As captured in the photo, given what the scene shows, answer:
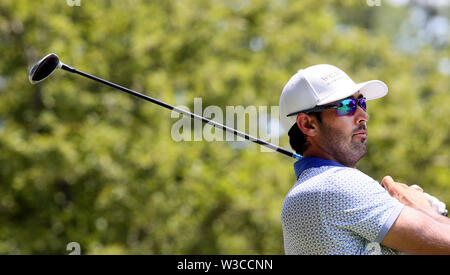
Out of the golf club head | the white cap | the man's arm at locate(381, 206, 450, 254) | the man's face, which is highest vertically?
the golf club head

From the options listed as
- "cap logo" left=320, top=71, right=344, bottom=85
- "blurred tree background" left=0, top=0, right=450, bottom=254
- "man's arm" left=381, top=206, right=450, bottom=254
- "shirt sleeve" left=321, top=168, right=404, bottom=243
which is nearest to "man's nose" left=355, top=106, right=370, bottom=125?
"cap logo" left=320, top=71, right=344, bottom=85

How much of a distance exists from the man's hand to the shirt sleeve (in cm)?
16

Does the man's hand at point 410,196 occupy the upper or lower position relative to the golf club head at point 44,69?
lower

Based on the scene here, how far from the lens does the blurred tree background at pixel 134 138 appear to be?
10680 mm

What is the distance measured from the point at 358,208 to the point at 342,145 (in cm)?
44

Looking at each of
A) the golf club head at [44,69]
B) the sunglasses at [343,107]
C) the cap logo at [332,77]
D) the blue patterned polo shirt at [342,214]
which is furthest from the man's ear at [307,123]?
the golf club head at [44,69]

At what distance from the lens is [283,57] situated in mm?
13820

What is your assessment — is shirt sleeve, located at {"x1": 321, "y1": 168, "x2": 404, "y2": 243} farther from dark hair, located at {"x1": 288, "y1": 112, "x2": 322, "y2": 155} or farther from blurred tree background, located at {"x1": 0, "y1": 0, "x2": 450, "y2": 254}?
blurred tree background, located at {"x1": 0, "y1": 0, "x2": 450, "y2": 254}

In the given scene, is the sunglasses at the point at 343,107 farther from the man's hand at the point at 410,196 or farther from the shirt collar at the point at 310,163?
the man's hand at the point at 410,196

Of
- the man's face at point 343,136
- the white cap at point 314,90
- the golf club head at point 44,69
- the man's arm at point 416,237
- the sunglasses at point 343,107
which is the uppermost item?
the golf club head at point 44,69

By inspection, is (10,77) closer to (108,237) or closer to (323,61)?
(108,237)

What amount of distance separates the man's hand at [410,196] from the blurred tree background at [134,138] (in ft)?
25.1

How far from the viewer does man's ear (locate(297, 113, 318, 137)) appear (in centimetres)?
299

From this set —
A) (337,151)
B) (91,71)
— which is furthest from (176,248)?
(337,151)
